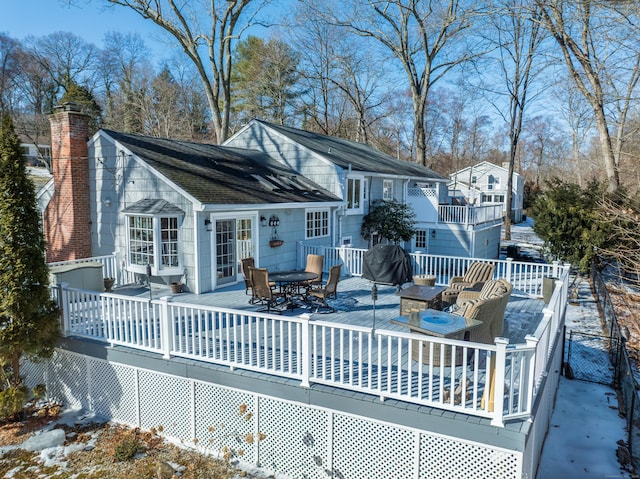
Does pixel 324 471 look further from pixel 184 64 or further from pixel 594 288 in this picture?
pixel 184 64

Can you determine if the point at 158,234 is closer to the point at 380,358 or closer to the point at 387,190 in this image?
the point at 380,358

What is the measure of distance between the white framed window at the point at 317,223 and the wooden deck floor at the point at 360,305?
115 inches

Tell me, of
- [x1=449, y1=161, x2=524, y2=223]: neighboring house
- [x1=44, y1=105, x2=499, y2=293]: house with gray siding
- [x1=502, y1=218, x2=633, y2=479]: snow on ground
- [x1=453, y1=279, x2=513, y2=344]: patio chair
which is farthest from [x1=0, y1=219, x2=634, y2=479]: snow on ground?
[x1=449, y1=161, x2=524, y2=223]: neighboring house

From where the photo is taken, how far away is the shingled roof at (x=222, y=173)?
35.8 ft

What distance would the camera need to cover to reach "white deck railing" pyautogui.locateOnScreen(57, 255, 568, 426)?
15.3 ft

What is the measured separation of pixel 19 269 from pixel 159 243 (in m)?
3.87

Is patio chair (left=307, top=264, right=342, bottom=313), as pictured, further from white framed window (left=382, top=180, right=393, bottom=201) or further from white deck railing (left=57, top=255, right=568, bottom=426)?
white framed window (left=382, top=180, right=393, bottom=201)

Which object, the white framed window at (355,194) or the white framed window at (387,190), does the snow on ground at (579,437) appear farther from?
the white framed window at (387,190)

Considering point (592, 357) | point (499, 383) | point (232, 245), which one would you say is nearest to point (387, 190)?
point (232, 245)

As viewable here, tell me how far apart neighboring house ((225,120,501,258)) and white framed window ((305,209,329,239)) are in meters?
0.52

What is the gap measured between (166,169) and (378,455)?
8.54m

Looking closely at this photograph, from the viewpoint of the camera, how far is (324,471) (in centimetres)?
562

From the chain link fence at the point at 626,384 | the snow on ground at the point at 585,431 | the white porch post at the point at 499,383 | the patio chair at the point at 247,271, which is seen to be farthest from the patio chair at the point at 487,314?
the patio chair at the point at 247,271

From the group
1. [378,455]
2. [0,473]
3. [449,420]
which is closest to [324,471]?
[378,455]
